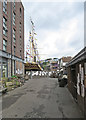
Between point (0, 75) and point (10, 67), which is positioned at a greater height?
point (10, 67)

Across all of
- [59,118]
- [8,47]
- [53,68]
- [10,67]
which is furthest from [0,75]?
[53,68]

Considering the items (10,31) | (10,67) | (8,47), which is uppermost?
(10,31)

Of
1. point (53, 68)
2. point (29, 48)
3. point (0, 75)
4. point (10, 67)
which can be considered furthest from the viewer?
point (53, 68)

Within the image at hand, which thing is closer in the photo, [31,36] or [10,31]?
[10,31]

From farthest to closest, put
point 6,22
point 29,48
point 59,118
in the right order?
point 29,48, point 6,22, point 59,118

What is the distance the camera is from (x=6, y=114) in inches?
199

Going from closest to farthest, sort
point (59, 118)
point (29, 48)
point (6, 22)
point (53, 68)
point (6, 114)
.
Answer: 1. point (59, 118)
2. point (6, 114)
3. point (6, 22)
4. point (29, 48)
5. point (53, 68)

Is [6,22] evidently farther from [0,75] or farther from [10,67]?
[0,75]

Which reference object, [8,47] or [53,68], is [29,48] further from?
[53,68]

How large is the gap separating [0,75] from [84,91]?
506 inches

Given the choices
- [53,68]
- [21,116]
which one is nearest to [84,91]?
[21,116]

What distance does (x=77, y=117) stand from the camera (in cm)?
464

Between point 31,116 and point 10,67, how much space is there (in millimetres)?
14663

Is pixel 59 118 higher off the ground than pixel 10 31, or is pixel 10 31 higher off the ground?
pixel 10 31
